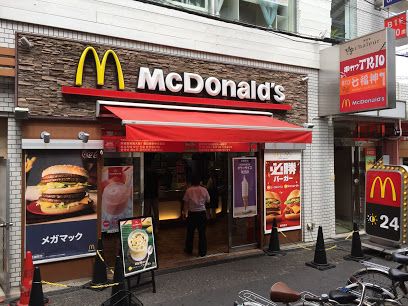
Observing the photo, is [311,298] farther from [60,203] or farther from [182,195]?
[182,195]

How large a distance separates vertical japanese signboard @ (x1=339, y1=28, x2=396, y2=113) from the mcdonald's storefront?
3.93 feet

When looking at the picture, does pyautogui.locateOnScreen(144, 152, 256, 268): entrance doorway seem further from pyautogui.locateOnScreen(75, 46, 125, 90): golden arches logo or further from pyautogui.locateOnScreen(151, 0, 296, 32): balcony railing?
pyautogui.locateOnScreen(151, 0, 296, 32): balcony railing

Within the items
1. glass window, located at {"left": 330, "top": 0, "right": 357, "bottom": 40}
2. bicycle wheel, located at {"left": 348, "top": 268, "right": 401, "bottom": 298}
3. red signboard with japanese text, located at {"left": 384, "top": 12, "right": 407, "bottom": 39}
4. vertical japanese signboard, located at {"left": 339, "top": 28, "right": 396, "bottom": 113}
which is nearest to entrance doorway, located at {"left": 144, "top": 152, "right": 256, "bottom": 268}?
vertical japanese signboard, located at {"left": 339, "top": 28, "right": 396, "bottom": 113}

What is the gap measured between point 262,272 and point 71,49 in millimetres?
5581

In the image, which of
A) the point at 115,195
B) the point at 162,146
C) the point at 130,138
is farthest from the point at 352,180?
the point at 130,138

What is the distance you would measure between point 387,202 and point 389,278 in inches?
152

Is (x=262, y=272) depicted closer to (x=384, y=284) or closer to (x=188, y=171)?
(x=384, y=284)

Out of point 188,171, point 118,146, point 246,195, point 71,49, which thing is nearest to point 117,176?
point 118,146

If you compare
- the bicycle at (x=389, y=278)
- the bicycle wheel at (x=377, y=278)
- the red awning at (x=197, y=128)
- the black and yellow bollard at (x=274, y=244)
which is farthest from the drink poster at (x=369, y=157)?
the bicycle wheel at (x=377, y=278)

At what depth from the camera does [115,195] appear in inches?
303

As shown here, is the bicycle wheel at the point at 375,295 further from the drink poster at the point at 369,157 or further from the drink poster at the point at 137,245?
the drink poster at the point at 369,157

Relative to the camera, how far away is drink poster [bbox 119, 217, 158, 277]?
629 cm

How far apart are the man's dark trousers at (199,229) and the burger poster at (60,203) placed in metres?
2.48

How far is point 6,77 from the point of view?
21.2 feet
